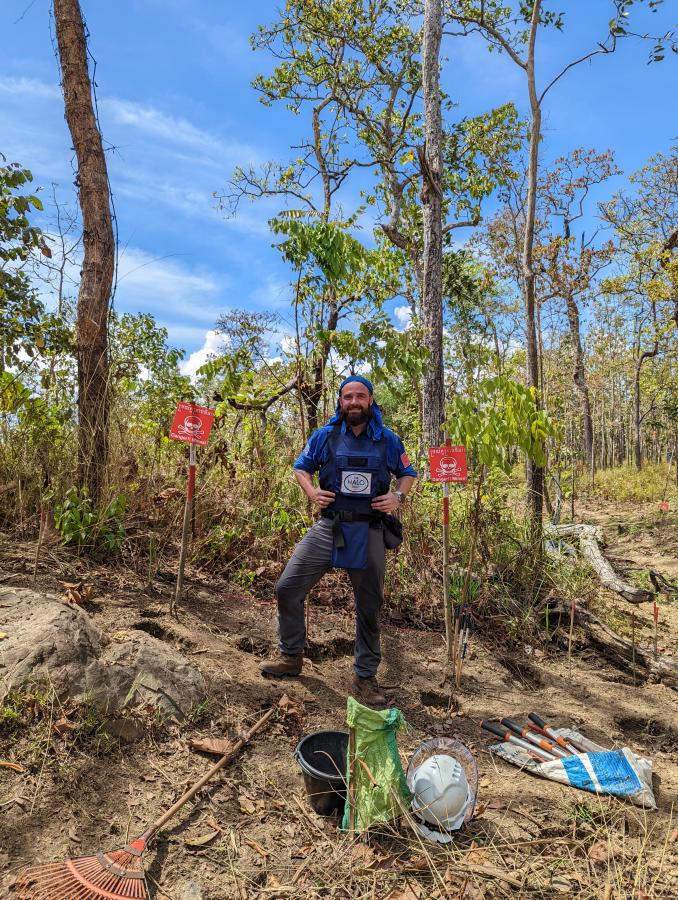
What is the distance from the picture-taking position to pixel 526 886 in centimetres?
224

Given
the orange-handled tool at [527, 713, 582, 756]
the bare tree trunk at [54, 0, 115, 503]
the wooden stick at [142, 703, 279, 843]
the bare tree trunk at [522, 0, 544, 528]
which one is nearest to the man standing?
the wooden stick at [142, 703, 279, 843]

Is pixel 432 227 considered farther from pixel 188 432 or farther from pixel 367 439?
pixel 188 432

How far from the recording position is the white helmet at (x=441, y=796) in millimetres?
2402

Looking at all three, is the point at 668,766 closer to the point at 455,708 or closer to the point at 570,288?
the point at 455,708

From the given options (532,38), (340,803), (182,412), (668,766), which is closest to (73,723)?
(340,803)

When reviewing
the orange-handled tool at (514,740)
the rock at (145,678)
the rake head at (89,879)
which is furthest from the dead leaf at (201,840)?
the orange-handled tool at (514,740)

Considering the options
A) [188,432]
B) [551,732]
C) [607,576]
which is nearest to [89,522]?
[188,432]

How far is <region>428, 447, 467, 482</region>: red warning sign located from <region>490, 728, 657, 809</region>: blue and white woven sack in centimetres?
167

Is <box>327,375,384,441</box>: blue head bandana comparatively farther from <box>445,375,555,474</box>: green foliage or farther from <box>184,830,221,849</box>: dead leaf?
<box>184,830,221,849</box>: dead leaf

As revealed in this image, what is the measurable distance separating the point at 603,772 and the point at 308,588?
1.88 m

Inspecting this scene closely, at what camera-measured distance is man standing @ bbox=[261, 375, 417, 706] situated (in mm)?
3531

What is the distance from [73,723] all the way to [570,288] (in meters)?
17.5

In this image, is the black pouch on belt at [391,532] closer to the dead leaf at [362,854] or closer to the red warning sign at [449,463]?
the red warning sign at [449,463]

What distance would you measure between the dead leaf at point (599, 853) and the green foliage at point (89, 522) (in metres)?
3.56
